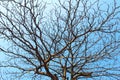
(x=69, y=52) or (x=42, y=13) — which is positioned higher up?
(x=42, y=13)

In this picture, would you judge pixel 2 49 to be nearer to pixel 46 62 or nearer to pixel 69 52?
pixel 46 62

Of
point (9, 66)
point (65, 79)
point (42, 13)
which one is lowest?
point (65, 79)

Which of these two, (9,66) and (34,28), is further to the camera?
(9,66)

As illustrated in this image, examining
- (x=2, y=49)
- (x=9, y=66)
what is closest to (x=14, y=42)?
(x=2, y=49)

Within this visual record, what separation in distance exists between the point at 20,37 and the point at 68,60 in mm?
1962

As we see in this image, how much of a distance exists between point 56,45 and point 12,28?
5.43 feet

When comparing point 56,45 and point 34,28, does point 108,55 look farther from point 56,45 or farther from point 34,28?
point 34,28

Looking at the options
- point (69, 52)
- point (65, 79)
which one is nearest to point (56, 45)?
point (69, 52)

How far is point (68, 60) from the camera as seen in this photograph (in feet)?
25.3

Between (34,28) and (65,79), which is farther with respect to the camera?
(65,79)

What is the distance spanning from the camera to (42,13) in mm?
6719

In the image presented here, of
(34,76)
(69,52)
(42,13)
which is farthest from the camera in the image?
(69,52)

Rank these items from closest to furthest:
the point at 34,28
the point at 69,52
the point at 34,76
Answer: the point at 34,28 < the point at 34,76 < the point at 69,52

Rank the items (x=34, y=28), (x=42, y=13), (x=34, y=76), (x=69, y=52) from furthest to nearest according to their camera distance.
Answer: (x=69, y=52) → (x=34, y=76) → (x=42, y=13) → (x=34, y=28)
